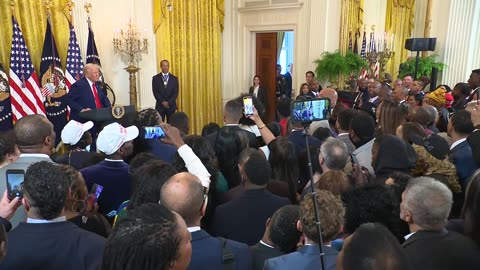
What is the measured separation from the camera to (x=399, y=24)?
11.7 m

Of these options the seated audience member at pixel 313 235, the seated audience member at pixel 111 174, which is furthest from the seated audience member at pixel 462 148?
the seated audience member at pixel 111 174

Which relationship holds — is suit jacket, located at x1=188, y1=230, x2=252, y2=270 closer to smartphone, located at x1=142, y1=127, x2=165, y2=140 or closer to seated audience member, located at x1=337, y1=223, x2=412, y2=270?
seated audience member, located at x1=337, y1=223, x2=412, y2=270

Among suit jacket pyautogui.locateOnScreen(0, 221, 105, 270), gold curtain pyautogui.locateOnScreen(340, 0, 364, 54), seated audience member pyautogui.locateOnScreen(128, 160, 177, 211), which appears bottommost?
suit jacket pyautogui.locateOnScreen(0, 221, 105, 270)

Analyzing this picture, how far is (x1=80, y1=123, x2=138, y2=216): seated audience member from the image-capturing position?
2.37 m

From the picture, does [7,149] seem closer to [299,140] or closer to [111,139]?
[111,139]

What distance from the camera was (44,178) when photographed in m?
1.62

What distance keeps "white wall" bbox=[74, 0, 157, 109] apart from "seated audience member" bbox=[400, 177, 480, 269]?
6464 mm

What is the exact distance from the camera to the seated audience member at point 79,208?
180cm

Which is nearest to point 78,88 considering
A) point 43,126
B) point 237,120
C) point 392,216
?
point 237,120

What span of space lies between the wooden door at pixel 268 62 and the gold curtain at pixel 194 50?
3.41 ft

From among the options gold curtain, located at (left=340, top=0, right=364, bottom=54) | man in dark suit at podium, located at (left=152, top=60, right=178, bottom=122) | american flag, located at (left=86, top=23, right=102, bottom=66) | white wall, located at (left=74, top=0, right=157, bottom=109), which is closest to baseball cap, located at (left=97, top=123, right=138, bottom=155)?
american flag, located at (left=86, top=23, right=102, bottom=66)

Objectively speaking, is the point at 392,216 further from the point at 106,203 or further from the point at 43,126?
the point at 43,126

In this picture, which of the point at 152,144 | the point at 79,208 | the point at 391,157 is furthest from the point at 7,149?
the point at 391,157

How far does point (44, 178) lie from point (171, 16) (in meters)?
7.36
